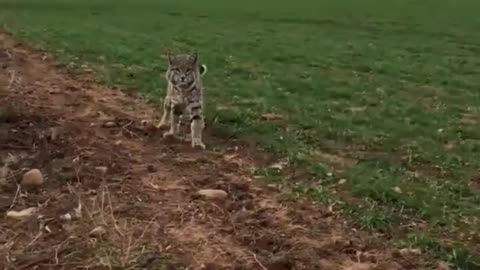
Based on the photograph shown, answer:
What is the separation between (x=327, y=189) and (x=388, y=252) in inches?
69.2

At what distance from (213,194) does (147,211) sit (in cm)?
77

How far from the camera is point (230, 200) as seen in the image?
7555 mm

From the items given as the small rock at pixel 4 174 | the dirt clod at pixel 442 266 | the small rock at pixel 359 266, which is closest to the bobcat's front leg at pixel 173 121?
the small rock at pixel 4 174

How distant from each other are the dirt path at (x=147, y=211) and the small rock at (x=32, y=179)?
0.22 feet

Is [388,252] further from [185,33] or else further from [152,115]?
[185,33]

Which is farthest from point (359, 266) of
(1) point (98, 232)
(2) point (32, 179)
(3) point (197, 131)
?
(3) point (197, 131)

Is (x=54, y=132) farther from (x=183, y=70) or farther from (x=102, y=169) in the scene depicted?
(x=183, y=70)

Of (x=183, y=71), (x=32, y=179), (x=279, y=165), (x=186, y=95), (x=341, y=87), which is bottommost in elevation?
(x=341, y=87)

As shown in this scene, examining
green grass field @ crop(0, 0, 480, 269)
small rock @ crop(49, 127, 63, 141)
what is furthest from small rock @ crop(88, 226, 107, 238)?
small rock @ crop(49, 127, 63, 141)

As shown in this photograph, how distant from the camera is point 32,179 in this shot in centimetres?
752

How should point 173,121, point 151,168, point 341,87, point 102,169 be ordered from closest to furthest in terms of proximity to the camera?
point 102,169
point 151,168
point 173,121
point 341,87

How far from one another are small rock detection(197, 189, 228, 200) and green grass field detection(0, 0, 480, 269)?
3.07 ft

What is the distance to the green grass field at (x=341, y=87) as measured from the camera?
803 centimetres

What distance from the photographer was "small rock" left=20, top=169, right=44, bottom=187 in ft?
24.5
